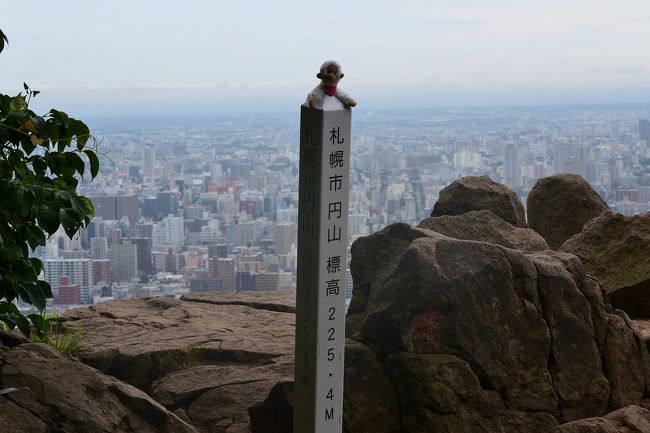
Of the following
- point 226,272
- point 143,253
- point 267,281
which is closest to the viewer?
point 267,281

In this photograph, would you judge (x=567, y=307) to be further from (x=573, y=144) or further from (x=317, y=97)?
(x=573, y=144)

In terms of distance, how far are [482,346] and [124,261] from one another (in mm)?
7343

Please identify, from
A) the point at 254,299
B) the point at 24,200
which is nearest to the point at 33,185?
the point at 24,200

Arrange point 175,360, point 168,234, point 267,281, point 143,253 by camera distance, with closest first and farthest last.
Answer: point 175,360, point 267,281, point 143,253, point 168,234

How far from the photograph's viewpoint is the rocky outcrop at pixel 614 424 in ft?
19.1

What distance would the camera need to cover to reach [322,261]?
530 cm

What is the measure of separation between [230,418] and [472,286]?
78.2 inches

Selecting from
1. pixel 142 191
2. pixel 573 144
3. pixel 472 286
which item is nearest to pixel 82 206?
pixel 472 286

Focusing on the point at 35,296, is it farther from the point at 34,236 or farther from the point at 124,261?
the point at 124,261

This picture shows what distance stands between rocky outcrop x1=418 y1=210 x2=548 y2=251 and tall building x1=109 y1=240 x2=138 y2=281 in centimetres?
534

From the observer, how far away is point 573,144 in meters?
19.8

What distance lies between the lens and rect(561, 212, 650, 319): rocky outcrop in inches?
336

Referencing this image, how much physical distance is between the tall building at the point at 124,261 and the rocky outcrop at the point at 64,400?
6.11m

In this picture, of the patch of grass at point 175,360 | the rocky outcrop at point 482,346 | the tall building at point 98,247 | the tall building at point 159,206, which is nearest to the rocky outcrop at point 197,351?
the patch of grass at point 175,360
